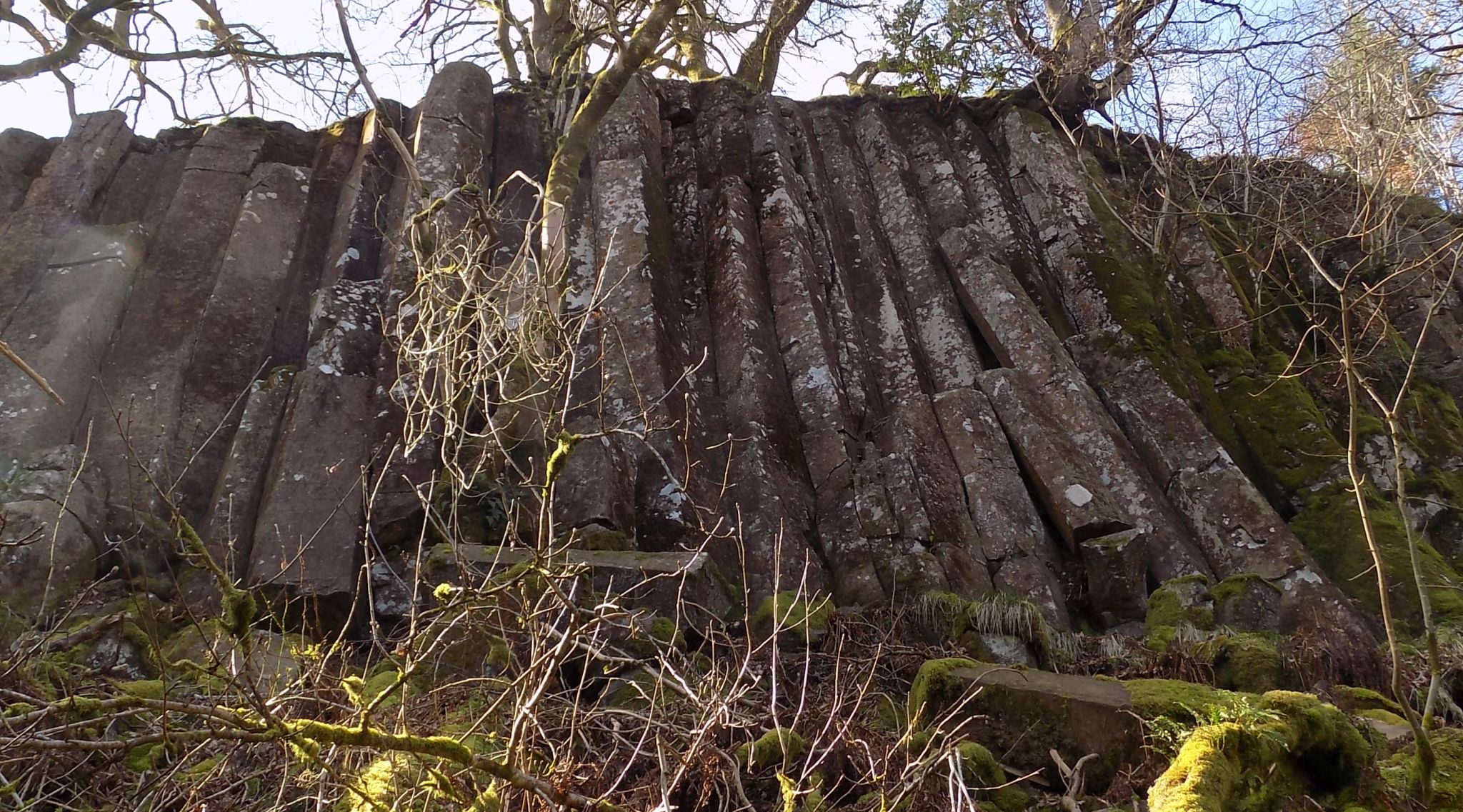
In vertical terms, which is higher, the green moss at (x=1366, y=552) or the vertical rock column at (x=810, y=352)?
the vertical rock column at (x=810, y=352)

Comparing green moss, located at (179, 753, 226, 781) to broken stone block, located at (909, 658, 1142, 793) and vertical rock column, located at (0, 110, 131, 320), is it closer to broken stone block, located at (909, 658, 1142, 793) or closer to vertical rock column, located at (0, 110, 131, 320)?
broken stone block, located at (909, 658, 1142, 793)

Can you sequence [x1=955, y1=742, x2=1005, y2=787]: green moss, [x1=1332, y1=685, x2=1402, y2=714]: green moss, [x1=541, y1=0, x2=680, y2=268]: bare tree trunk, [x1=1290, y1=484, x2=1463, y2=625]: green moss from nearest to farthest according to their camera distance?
[x1=955, y1=742, x2=1005, y2=787]: green moss, [x1=1332, y1=685, x2=1402, y2=714]: green moss, [x1=1290, y1=484, x2=1463, y2=625]: green moss, [x1=541, y1=0, x2=680, y2=268]: bare tree trunk

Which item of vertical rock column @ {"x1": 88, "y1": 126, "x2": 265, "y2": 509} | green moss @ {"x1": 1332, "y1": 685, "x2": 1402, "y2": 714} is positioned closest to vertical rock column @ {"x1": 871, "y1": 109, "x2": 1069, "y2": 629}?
green moss @ {"x1": 1332, "y1": 685, "x2": 1402, "y2": 714}

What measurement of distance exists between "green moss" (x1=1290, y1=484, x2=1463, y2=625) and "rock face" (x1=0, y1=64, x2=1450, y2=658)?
1.43ft

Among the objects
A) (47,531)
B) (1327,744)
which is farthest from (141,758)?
(1327,744)

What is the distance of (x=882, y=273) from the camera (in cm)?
980

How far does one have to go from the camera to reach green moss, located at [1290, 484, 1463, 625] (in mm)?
6762

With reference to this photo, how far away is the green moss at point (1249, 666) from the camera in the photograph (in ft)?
16.1

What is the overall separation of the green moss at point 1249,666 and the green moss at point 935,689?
1543mm

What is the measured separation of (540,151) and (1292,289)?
9151 millimetres

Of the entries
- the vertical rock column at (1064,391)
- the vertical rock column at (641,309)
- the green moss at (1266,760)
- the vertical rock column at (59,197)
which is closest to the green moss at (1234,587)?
the vertical rock column at (1064,391)

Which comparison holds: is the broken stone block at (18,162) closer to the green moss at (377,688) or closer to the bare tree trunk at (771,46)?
the green moss at (377,688)

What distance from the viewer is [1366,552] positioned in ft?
24.3

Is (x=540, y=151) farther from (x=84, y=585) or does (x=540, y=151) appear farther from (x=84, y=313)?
(x=84, y=585)
